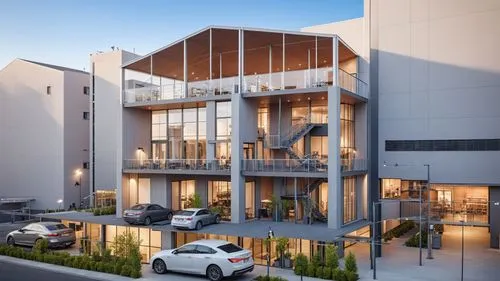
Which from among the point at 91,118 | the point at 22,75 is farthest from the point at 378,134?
the point at 22,75

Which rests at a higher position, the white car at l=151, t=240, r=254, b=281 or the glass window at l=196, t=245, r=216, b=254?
the glass window at l=196, t=245, r=216, b=254

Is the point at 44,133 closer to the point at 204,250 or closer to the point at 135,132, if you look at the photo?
the point at 135,132

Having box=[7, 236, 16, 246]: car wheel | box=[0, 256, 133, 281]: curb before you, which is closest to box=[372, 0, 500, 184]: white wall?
box=[0, 256, 133, 281]: curb

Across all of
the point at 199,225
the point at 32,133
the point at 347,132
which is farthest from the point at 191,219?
the point at 32,133

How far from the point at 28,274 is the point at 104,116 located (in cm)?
2625

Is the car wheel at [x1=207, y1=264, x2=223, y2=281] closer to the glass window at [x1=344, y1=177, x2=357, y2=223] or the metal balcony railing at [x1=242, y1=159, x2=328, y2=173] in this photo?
the metal balcony railing at [x1=242, y1=159, x2=328, y2=173]

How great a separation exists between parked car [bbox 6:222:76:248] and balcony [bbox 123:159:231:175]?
21.6ft

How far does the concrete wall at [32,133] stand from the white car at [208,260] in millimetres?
27760

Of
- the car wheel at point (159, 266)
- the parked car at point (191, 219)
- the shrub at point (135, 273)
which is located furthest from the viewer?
the parked car at point (191, 219)

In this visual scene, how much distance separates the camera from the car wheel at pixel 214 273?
19.2 metres

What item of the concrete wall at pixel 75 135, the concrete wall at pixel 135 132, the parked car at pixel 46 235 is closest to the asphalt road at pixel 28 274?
the parked car at pixel 46 235

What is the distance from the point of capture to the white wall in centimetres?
2698

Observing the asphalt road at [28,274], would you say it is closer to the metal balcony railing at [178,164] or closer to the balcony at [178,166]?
the balcony at [178,166]

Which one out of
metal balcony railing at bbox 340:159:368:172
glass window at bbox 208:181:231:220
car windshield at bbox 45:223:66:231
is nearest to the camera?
metal balcony railing at bbox 340:159:368:172
